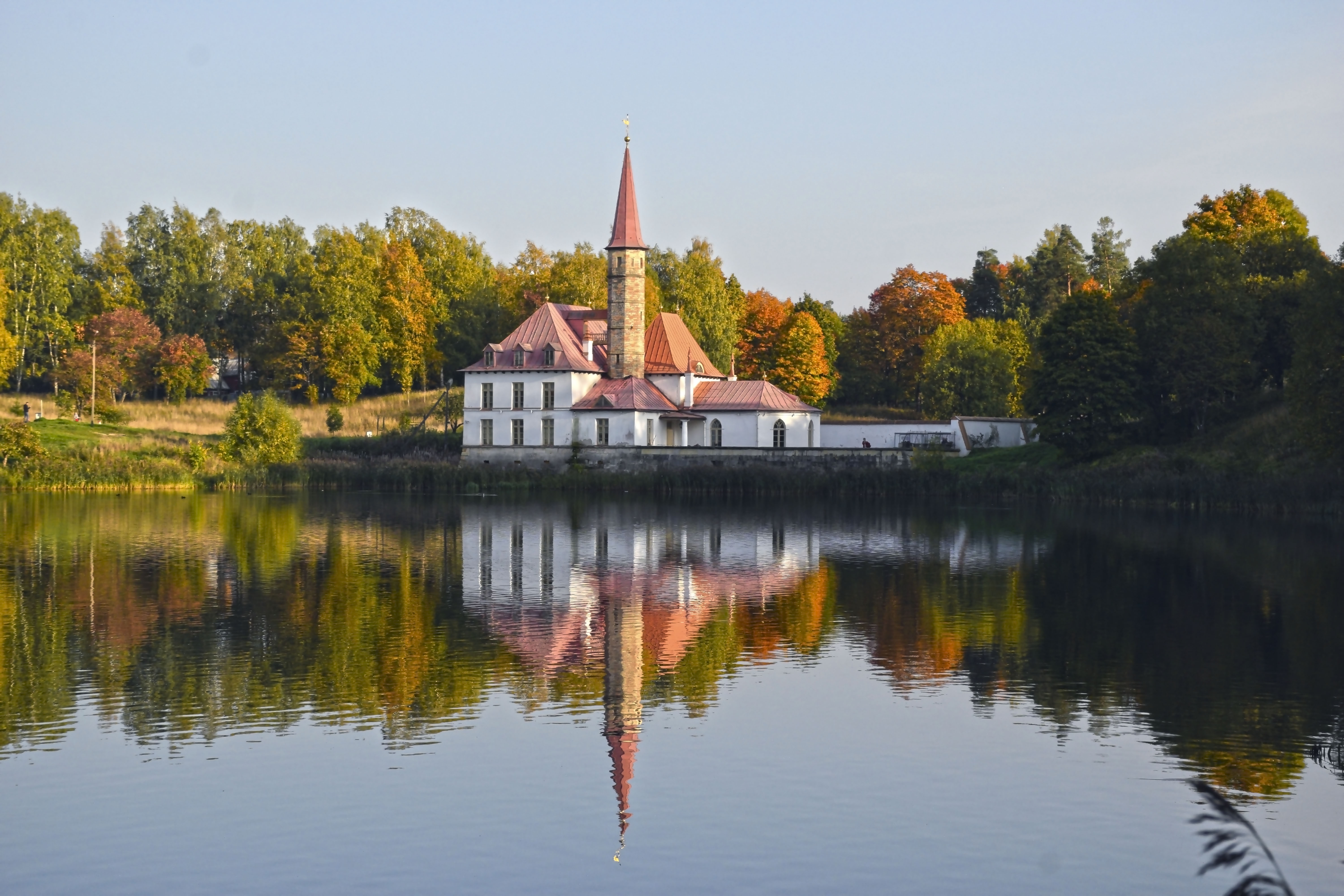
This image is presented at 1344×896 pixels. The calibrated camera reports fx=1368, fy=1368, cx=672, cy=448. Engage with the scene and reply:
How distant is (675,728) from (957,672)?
191 inches

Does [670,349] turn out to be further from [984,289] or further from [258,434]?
[984,289]

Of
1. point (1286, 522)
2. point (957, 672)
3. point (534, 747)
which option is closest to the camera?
point (534, 747)

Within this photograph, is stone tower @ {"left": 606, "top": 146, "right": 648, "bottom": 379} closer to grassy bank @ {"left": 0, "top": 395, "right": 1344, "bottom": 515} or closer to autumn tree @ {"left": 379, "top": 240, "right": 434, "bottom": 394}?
grassy bank @ {"left": 0, "top": 395, "right": 1344, "bottom": 515}

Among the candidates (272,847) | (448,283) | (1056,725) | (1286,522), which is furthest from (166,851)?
(448,283)

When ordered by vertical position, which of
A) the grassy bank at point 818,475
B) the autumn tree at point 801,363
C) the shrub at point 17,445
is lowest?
the grassy bank at point 818,475

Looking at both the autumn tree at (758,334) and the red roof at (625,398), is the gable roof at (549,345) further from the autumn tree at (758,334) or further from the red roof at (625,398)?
the autumn tree at (758,334)

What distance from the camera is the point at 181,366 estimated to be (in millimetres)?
80938

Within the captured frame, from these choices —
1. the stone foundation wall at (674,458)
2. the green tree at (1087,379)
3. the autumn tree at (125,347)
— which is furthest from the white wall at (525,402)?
the green tree at (1087,379)

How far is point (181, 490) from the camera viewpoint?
2130 inches

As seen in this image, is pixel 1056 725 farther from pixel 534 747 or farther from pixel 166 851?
pixel 166 851

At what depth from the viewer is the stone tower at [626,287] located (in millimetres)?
68812

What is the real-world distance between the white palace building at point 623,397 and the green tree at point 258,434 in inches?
461

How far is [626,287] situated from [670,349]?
4255 mm

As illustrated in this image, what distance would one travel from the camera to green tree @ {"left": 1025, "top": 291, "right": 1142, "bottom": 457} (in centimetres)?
5516
